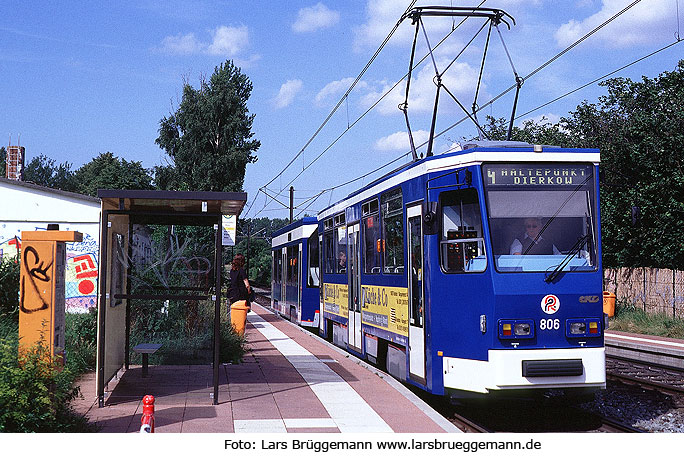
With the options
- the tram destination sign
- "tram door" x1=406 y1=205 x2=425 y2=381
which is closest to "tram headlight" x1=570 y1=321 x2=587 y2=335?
the tram destination sign

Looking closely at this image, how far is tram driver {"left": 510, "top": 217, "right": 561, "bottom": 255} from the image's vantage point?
31.0 ft

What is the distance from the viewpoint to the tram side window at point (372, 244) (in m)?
13.0

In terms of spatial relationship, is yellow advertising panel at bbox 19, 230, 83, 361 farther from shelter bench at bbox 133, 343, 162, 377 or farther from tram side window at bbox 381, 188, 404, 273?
tram side window at bbox 381, 188, 404, 273

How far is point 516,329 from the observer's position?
9133 mm

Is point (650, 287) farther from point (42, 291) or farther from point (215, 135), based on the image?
point (215, 135)

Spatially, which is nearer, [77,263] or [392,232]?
[392,232]

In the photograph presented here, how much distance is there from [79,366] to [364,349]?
5.00 metres

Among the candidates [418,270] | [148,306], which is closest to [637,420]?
[418,270]

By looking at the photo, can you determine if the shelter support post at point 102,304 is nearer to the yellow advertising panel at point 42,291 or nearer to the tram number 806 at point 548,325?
the yellow advertising panel at point 42,291

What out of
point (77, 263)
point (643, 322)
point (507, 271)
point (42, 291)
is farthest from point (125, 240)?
point (643, 322)

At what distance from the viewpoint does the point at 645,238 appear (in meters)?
27.2

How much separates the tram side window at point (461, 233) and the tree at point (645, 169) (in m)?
16.3

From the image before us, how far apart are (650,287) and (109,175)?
112 feet

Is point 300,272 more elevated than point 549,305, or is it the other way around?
point 300,272
